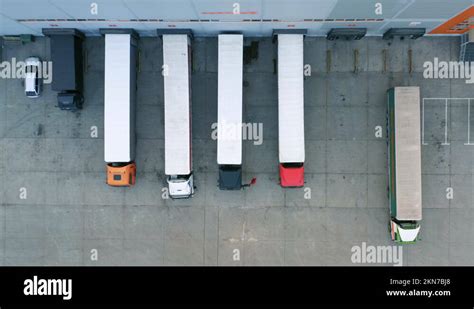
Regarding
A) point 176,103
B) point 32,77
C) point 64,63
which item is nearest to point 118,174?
point 176,103

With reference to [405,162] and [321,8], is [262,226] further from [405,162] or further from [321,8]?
[321,8]

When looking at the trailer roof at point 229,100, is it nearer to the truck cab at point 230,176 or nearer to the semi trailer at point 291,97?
the truck cab at point 230,176

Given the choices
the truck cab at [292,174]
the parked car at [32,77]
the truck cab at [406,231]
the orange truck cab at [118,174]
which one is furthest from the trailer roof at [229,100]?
the parked car at [32,77]
